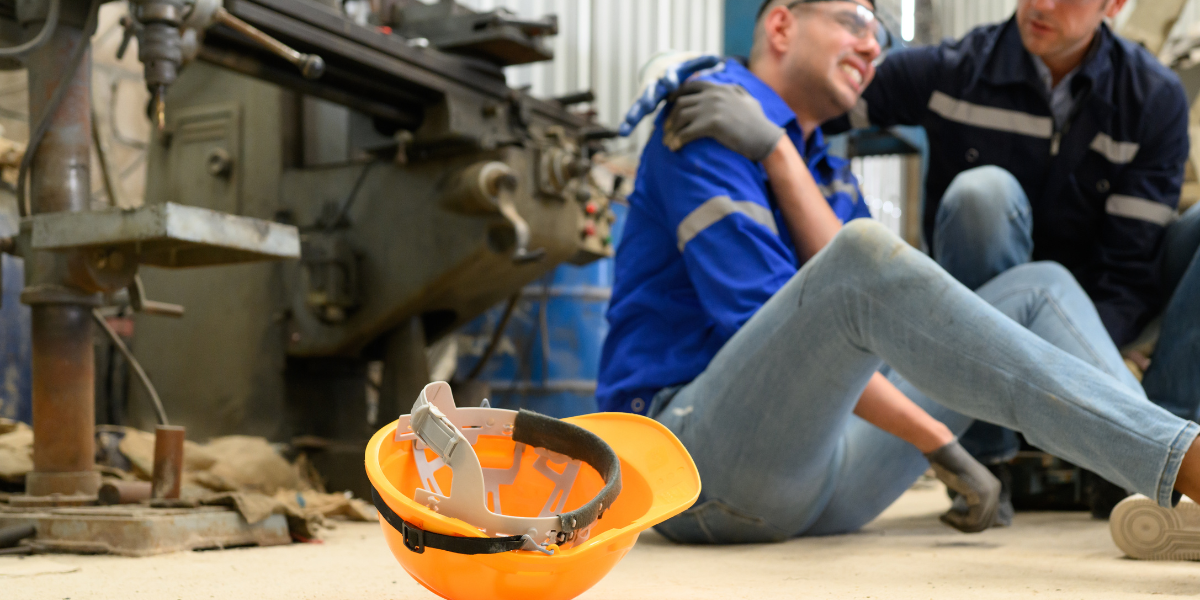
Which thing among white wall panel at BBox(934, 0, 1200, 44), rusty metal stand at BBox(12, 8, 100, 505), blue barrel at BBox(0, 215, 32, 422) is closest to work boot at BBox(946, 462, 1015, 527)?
rusty metal stand at BBox(12, 8, 100, 505)

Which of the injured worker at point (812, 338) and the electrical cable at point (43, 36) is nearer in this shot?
the injured worker at point (812, 338)

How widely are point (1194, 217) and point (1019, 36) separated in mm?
490

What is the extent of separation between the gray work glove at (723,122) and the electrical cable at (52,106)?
99cm

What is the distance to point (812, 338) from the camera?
4.23ft

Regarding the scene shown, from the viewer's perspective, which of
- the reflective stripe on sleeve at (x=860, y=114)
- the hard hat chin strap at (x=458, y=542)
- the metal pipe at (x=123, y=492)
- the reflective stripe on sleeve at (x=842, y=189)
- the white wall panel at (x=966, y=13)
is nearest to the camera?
the hard hat chin strap at (x=458, y=542)

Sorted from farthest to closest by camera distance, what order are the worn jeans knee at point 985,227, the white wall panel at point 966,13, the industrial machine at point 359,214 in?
1. the white wall panel at point 966,13
2. the industrial machine at point 359,214
3. the worn jeans knee at point 985,227

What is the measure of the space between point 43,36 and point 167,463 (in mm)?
723

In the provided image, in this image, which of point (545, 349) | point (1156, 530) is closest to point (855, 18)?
point (1156, 530)

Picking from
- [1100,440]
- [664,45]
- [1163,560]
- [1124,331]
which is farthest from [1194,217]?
[664,45]

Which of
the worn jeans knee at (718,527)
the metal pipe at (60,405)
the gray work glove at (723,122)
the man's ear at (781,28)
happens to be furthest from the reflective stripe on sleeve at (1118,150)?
the metal pipe at (60,405)

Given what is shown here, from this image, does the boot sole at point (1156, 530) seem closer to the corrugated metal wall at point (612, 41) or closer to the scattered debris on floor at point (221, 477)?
the scattered debris on floor at point (221, 477)

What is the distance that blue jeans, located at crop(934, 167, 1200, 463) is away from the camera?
1.82m

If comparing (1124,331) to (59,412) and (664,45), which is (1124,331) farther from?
(664,45)

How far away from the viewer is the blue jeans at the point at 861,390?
109 cm
